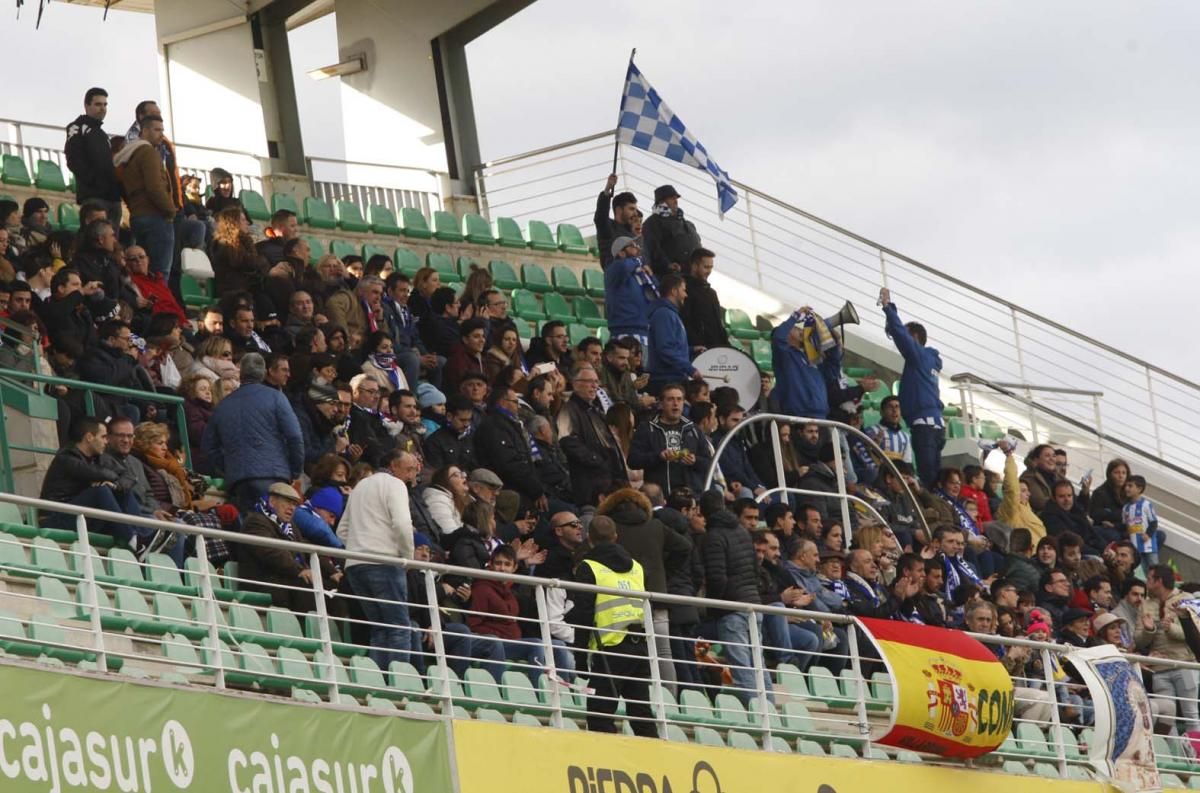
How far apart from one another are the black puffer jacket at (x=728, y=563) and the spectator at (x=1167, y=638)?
347 centimetres

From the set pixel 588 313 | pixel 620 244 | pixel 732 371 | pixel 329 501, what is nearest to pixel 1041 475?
pixel 732 371

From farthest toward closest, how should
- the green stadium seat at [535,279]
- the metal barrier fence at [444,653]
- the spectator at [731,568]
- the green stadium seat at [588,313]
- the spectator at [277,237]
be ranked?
the green stadium seat at [535,279] < the green stadium seat at [588,313] < the spectator at [277,237] < the spectator at [731,568] < the metal barrier fence at [444,653]

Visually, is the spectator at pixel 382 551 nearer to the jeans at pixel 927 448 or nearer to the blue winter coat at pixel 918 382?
the jeans at pixel 927 448

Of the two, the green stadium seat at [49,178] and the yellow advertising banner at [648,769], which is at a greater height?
the green stadium seat at [49,178]

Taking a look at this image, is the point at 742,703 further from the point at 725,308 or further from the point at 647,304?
the point at 725,308

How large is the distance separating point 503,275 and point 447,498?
25.6 ft

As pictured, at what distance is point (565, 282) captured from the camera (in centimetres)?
2216

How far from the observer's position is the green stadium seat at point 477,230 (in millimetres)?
22547

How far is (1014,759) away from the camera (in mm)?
15258

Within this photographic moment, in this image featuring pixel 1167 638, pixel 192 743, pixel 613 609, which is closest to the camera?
pixel 192 743

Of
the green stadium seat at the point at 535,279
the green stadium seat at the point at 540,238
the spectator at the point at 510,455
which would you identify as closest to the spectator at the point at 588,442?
the spectator at the point at 510,455

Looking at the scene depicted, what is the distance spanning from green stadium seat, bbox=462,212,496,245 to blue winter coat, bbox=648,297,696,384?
14.6 ft

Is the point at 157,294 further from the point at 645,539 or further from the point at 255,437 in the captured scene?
the point at 645,539

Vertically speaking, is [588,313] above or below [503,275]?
below
